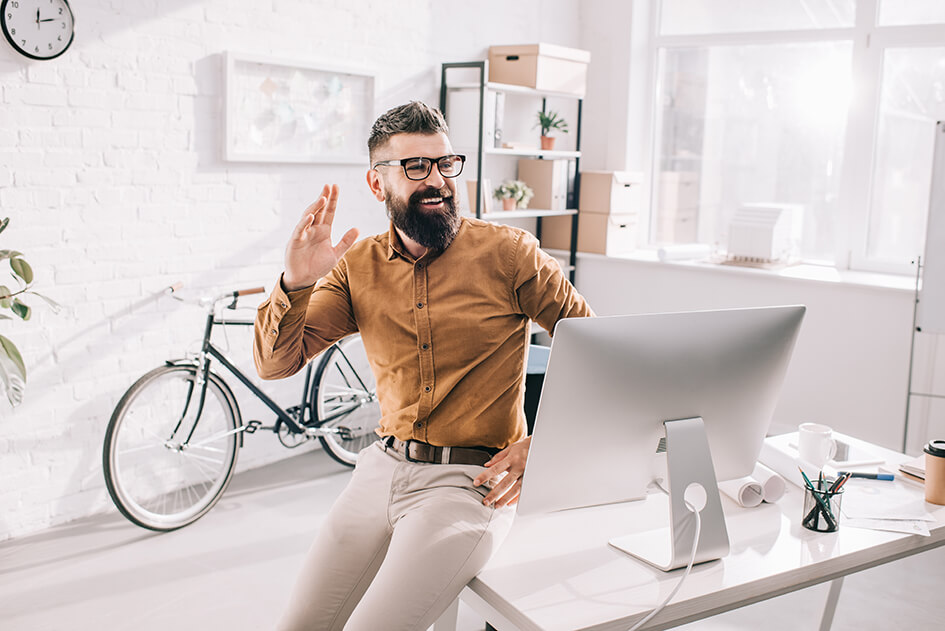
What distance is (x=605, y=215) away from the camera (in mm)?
4738

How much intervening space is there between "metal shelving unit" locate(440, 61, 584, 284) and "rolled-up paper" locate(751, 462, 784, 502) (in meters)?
2.54

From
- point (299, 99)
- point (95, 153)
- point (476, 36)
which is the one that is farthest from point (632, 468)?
point (476, 36)

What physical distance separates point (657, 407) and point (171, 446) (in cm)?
220

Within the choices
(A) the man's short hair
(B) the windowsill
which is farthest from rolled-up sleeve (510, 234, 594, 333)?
(B) the windowsill

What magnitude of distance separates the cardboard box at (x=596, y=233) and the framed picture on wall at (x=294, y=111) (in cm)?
144

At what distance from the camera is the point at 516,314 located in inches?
75.7

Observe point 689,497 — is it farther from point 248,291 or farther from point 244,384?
point 244,384

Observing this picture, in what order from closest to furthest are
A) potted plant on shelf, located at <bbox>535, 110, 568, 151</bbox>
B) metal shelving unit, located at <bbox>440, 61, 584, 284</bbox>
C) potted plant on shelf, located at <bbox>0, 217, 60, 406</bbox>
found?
1. potted plant on shelf, located at <bbox>0, 217, 60, 406</bbox>
2. metal shelving unit, located at <bbox>440, 61, 584, 284</bbox>
3. potted plant on shelf, located at <bbox>535, 110, 568, 151</bbox>

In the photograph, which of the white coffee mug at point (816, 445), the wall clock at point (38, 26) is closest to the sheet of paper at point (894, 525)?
the white coffee mug at point (816, 445)

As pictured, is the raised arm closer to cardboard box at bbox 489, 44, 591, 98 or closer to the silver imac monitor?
the silver imac monitor

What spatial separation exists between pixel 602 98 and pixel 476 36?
3.15ft

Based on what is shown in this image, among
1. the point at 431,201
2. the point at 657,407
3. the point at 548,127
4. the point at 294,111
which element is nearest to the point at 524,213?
the point at 548,127

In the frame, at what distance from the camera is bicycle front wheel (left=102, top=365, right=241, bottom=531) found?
306 centimetres

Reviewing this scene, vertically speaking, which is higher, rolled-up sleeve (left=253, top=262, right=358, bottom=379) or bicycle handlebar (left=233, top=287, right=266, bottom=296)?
rolled-up sleeve (left=253, top=262, right=358, bottom=379)
